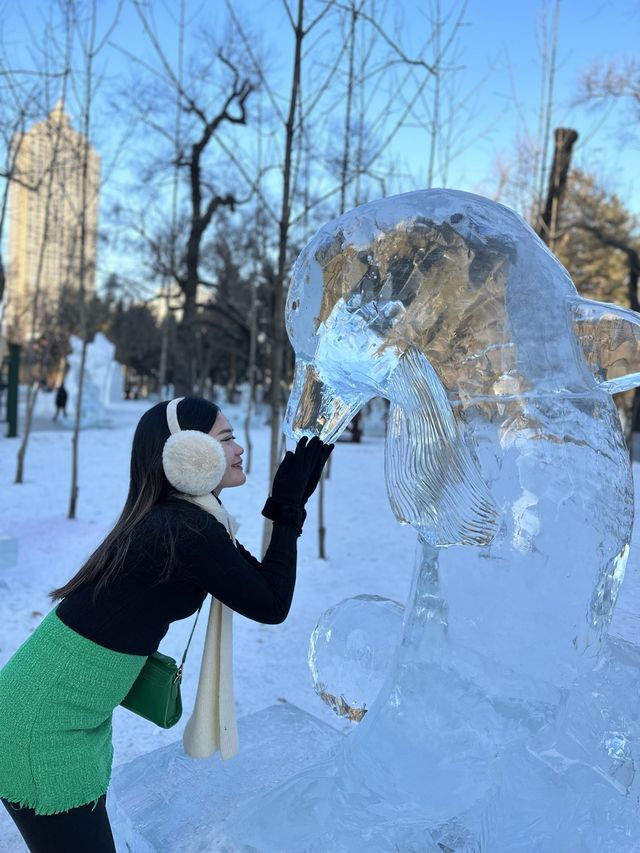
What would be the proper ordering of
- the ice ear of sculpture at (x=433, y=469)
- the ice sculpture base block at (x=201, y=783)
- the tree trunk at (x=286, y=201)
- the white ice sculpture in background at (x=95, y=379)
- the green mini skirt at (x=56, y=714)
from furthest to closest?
1. the white ice sculpture in background at (x=95, y=379)
2. the tree trunk at (x=286, y=201)
3. the ice sculpture base block at (x=201, y=783)
4. the ice ear of sculpture at (x=433, y=469)
5. the green mini skirt at (x=56, y=714)

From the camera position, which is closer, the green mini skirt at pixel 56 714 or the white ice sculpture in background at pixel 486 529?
the green mini skirt at pixel 56 714

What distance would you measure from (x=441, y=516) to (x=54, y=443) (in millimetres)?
11364

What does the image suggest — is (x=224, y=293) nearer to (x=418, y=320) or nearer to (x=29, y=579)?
(x=29, y=579)

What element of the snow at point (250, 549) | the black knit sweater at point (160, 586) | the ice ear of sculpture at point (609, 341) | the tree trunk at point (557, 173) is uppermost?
the tree trunk at point (557, 173)

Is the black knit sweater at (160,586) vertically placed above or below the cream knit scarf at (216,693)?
above

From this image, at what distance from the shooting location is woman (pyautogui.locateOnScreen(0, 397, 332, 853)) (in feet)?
4.09

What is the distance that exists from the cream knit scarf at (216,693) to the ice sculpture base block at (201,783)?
26 centimetres

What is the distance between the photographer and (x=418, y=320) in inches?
61.7

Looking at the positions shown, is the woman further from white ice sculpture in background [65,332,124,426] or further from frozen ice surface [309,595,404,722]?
white ice sculpture in background [65,332,124,426]

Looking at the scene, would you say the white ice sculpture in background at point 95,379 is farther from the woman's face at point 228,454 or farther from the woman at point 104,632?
the woman at point 104,632

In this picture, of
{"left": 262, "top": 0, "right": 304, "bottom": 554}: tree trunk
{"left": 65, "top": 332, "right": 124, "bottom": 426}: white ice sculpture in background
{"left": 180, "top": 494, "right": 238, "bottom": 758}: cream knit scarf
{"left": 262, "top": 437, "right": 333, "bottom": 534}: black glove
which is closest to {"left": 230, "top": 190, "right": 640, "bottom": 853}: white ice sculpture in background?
{"left": 262, "top": 437, "right": 333, "bottom": 534}: black glove

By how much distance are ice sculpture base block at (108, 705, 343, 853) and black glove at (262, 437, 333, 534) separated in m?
0.80

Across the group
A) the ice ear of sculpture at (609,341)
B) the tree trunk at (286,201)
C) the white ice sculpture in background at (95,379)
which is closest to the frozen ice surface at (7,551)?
the tree trunk at (286,201)

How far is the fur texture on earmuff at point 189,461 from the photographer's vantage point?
137cm
